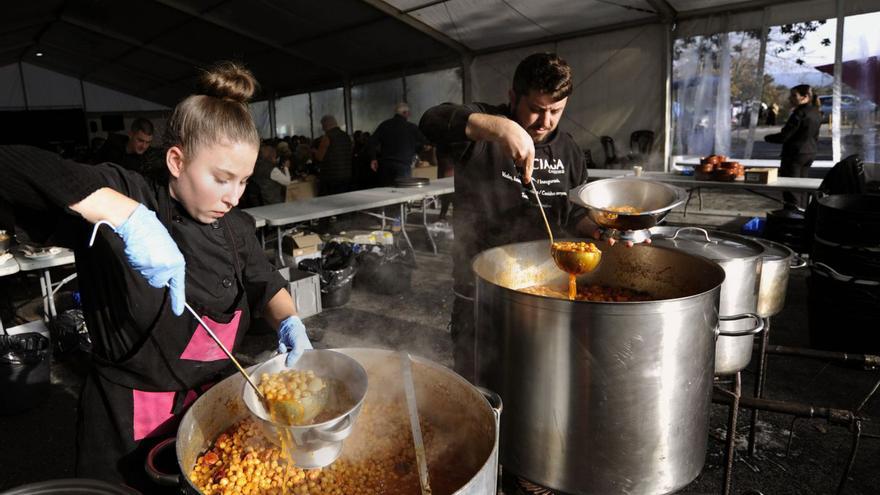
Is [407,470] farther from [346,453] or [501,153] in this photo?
[501,153]

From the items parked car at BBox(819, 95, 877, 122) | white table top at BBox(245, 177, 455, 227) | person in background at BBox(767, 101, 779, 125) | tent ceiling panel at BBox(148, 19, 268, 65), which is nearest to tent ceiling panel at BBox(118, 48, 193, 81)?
tent ceiling panel at BBox(148, 19, 268, 65)

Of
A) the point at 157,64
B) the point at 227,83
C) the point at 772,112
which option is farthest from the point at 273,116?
the point at 227,83

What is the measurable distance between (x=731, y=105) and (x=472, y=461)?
1002 centimetres

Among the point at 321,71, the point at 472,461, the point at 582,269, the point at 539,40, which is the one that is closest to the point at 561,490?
the point at 472,461

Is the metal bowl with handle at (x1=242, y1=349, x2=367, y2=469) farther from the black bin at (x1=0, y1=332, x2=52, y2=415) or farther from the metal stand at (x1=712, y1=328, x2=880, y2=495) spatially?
the black bin at (x1=0, y1=332, x2=52, y2=415)

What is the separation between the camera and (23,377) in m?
3.22

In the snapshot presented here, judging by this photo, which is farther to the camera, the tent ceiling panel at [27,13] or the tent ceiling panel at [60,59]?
the tent ceiling panel at [60,59]

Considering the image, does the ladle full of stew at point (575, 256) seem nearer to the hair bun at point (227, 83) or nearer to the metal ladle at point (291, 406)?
the metal ladle at point (291, 406)

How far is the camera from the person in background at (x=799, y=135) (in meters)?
7.03

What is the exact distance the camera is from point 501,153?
2311mm

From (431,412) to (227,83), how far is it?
1.08m

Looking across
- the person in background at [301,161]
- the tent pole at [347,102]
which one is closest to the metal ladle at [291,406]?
the person in background at [301,161]

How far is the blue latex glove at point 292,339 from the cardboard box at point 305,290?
3148 mm

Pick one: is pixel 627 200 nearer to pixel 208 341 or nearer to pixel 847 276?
pixel 208 341
